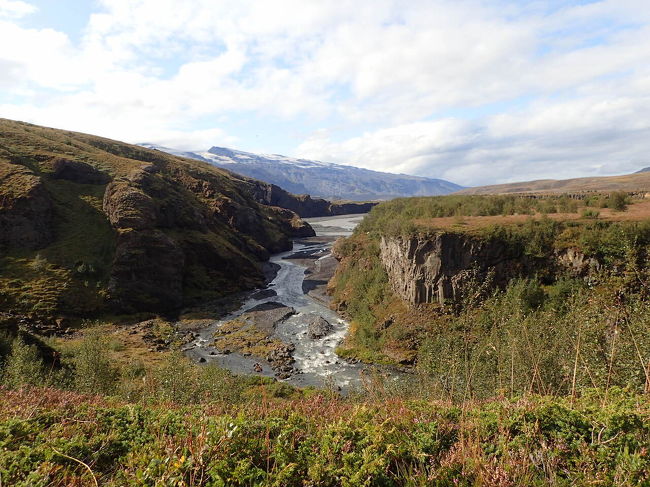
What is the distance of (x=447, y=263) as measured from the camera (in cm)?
4262

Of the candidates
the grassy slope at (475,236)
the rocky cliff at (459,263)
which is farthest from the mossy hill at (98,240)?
the rocky cliff at (459,263)

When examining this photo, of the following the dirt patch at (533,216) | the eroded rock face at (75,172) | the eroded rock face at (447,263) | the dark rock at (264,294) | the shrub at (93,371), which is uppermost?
the eroded rock face at (75,172)

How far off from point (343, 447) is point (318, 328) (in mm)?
46019

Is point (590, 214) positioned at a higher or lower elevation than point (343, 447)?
higher

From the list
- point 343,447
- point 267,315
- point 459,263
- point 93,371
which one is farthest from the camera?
point 267,315

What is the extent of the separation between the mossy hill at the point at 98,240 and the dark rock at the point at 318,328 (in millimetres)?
27063

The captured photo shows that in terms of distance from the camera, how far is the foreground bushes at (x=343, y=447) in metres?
5.51

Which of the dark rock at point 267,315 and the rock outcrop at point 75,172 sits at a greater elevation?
the rock outcrop at point 75,172

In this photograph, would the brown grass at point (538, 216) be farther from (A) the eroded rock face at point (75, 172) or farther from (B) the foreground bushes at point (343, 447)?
(A) the eroded rock face at point (75, 172)

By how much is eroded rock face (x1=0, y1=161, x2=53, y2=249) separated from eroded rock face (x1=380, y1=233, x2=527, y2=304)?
67278 mm

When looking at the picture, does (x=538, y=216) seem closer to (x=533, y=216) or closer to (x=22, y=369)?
(x=533, y=216)

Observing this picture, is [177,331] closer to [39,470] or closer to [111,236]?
[111,236]

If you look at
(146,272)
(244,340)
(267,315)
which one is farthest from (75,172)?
(244,340)

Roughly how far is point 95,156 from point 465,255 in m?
106
